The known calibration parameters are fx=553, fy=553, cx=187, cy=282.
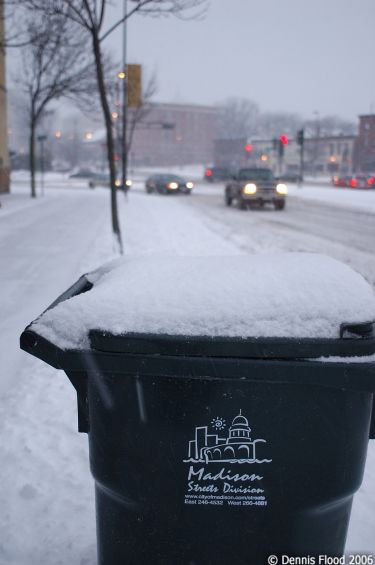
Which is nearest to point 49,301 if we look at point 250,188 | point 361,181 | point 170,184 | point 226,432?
point 226,432

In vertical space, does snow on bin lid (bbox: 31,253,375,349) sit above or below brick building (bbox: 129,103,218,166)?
below

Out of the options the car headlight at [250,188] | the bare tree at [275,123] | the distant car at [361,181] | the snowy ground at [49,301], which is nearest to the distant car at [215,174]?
the distant car at [361,181]

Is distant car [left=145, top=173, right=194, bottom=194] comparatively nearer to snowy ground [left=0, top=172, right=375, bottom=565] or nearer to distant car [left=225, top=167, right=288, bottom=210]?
distant car [left=225, top=167, right=288, bottom=210]

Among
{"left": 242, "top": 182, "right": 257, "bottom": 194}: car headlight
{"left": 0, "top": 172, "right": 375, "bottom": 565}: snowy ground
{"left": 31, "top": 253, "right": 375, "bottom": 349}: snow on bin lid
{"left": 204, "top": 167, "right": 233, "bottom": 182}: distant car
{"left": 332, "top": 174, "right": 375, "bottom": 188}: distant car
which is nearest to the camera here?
{"left": 31, "top": 253, "right": 375, "bottom": 349}: snow on bin lid

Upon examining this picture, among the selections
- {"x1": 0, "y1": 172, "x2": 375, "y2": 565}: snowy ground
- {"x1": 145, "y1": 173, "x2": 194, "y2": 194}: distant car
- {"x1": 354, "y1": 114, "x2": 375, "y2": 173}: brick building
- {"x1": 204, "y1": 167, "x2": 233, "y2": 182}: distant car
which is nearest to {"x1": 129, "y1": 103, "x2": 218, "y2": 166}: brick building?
{"x1": 354, "y1": 114, "x2": 375, "y2": 173}: brick building

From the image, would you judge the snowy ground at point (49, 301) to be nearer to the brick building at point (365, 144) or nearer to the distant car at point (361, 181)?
the distant car at point (361, 181)

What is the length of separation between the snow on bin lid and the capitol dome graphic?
11.5 inches

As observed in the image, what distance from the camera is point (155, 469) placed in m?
1.70

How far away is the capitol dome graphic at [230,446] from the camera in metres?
1.64

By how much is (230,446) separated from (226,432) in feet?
0.15

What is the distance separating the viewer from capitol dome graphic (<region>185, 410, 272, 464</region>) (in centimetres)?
164

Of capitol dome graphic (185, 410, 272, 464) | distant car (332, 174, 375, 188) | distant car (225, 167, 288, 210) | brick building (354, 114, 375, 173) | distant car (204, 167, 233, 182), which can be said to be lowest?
capitol dome graphic (185, 410, 272, 464)

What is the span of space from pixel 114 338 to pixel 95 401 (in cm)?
25

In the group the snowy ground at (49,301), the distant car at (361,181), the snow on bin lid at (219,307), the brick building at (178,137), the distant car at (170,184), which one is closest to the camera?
the snow on bin lid at (219,307)
